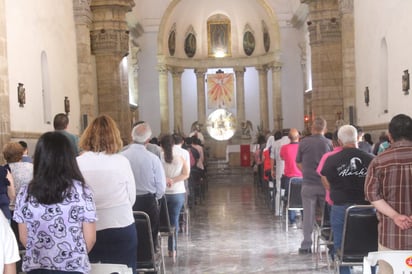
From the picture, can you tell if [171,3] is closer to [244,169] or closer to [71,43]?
[244,169]

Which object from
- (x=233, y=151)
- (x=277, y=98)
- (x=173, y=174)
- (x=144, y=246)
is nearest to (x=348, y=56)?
(x=173, y=174)

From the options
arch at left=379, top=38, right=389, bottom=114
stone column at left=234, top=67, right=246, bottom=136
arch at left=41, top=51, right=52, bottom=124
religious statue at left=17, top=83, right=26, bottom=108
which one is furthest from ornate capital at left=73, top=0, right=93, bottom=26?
stone column at left=234, top=67, right=246, bottom=136

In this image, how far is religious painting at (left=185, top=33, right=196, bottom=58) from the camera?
33.4 metres

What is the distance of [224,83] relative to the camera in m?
33.8

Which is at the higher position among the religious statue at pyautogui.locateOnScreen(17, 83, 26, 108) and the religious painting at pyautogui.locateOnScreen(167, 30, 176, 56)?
the religious painting at pyautogui.locateOnScreen(167, 30, 176, 56)

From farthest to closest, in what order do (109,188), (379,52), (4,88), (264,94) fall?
(264,94) < (379,52) < (4,88) < (109,188)

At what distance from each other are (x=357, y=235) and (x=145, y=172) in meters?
2.27

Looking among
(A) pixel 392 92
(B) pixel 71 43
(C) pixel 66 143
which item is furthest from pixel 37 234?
(B) pixel 71 43

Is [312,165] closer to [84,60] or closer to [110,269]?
[110,269]

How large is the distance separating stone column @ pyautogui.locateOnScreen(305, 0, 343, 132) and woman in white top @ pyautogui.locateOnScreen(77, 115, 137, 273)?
13.3 m

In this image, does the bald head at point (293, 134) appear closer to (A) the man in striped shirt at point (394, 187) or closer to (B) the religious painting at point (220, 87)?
(A) the man in striped shirt at point (394, 187)

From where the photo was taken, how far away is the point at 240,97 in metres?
Result: 33.6

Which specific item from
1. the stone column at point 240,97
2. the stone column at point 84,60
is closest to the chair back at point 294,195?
the stone column at point 84,60

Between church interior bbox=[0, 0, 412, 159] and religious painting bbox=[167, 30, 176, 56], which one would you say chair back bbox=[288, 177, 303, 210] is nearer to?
church interior bbox=[0, 0, 412, 159]
